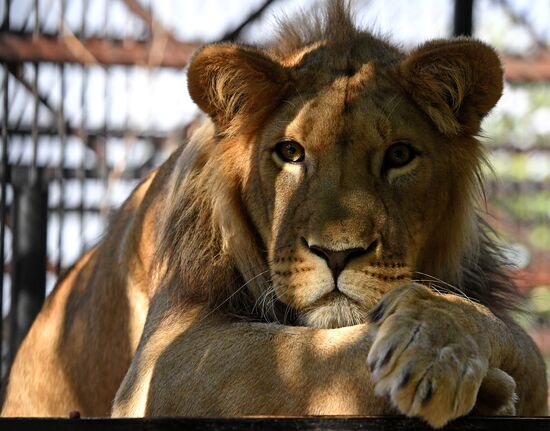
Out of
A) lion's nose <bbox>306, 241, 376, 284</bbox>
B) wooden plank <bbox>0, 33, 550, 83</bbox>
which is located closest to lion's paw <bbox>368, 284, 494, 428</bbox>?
lion's nose <bbox>306, 241, 376, 284</bbox>

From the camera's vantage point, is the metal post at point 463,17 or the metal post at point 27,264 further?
the metal post at point 27,264

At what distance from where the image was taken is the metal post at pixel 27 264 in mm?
6926

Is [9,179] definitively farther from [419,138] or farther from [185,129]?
[419,138]

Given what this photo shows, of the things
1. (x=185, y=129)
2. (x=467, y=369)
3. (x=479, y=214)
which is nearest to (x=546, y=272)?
(x=185, y=129)

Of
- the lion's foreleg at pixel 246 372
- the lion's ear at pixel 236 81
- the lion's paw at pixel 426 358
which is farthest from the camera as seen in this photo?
the lion's ear at pixel 236 81

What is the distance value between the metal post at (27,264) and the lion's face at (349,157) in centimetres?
323

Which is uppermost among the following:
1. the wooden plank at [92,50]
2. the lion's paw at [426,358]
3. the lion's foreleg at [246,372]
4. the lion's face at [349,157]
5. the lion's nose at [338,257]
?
the wooden plank at [92,50]

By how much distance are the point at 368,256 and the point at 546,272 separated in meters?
8.48

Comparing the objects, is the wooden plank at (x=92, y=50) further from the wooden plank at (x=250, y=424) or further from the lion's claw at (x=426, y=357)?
the wooden plank at (x=250, y=424)

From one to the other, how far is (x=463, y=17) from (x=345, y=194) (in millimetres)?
2970

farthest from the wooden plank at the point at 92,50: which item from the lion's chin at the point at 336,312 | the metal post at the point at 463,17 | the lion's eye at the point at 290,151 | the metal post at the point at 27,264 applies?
the lion's chin at the point at 336,312

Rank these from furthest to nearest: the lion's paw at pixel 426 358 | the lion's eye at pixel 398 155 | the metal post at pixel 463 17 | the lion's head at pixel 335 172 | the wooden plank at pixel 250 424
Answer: the metal post at pixel 463 17 < the lion's eye at pixel 398 155 < the lion's head at pixel 335 172 < the lion's paw at pixel 426 358 < the wooden plank at pixel 250 424

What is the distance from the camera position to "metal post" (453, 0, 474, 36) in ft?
20.0

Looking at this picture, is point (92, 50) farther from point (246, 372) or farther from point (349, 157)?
point (246, 372)
